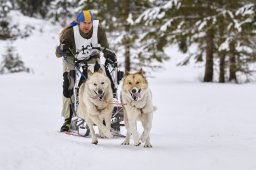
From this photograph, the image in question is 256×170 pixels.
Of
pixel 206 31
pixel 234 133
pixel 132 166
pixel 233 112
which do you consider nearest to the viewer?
pixel 132 166

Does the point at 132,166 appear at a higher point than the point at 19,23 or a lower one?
lower

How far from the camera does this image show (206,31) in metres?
19.4

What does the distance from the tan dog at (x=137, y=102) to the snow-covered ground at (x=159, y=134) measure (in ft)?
1.02

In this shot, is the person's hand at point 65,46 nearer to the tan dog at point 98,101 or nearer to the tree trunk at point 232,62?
the tan dog at point 98,101

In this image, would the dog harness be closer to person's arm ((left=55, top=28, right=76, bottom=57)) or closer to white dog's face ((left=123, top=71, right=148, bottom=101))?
person's arm ((left=55, top=28, right=76, bottom=57))

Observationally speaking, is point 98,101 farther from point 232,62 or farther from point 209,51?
point 232,62

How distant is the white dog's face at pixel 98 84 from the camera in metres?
6.68

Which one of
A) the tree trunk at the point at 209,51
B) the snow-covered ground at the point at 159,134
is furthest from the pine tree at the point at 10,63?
the tree trunk at the point at 209,51

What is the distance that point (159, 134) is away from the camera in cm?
891

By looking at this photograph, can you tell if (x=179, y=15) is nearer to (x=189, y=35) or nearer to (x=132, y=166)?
(x=189, y=35)

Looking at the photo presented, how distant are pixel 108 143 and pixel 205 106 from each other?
6.94 m

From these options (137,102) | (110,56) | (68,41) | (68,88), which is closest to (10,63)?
(68,88)

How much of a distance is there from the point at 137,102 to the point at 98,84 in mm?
670

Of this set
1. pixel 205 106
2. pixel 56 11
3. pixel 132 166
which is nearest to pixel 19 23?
pixel 56 11
